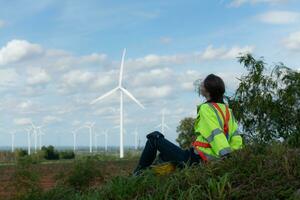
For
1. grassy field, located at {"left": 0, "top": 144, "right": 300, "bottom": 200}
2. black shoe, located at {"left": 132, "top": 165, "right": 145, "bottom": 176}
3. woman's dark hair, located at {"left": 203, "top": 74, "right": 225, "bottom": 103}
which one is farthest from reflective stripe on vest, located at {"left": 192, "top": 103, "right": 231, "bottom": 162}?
black shoe, located at {"left": 132, "top": 165, "right": 145, "bottom": 176}

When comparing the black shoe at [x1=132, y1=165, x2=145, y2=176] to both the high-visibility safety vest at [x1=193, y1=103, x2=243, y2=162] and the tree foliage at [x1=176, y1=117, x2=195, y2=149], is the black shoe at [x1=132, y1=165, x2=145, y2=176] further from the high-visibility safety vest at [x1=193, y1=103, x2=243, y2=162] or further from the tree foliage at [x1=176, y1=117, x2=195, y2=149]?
the tree foliage at [x1=176, y1=117, x2=195, y2=149]

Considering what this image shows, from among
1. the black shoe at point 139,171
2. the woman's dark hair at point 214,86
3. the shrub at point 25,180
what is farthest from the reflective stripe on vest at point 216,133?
the shrub at point 25,180

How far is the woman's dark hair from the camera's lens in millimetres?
6016

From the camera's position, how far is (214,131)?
19.1 feet

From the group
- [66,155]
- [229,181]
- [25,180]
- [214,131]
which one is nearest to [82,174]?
[25,180]

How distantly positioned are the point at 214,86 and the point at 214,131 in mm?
510

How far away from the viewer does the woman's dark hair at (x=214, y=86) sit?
6.02m

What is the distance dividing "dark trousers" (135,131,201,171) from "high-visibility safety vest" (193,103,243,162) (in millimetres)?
177

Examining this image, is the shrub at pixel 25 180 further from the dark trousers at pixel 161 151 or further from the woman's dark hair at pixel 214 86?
the woman's dark hair at pixel 214 86

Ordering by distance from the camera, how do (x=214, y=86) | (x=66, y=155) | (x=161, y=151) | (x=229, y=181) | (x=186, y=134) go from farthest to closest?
1. (x=66, y=155)
2. (x=186, y=134)
3. (x=161, y=151)
4. (x=214, y=86)
5. (x=229, y=181)

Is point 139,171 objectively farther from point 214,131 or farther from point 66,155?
point 66,155

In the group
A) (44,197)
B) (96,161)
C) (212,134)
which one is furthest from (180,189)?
(96,161)

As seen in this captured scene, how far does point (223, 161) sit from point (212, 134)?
502 millimetres

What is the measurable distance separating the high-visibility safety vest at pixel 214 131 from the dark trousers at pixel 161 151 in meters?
0.18
